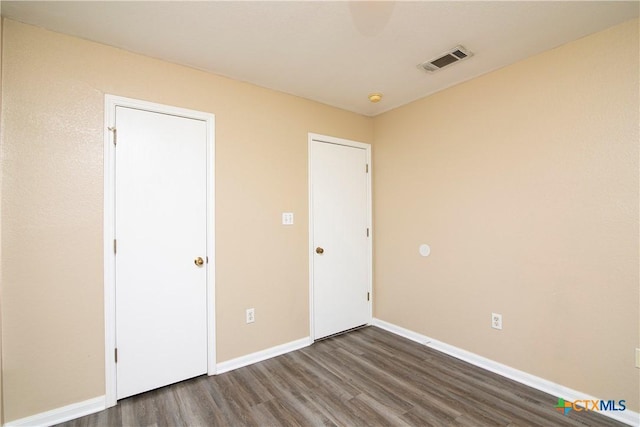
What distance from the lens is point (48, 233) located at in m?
1.81

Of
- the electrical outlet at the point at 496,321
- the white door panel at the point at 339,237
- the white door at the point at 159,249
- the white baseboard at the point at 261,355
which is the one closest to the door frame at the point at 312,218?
the white door panel at the point at 339,237

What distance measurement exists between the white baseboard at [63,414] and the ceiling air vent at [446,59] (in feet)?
11.3

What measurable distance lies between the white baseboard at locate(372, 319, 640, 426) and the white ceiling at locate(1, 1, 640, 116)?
2451mm

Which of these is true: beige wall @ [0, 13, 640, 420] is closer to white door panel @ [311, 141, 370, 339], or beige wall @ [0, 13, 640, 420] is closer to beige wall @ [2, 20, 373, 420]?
beige wall @ [2, 20, 373, 420]

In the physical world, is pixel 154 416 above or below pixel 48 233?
below

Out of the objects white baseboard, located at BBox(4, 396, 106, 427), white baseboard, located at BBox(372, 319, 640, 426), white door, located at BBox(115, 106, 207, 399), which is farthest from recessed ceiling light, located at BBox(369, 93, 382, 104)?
white baseboard, located at BBox(4, 396, 106, 427)

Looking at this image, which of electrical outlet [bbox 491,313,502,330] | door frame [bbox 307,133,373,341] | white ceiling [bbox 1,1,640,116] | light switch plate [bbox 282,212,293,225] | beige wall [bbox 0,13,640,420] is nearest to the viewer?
white ceiling [bbox 1,1,640,116]

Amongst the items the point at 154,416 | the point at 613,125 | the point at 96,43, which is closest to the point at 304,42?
the point at 96,43

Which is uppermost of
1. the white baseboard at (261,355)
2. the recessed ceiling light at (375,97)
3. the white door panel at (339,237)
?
the recessed ceiling light at (375,97)

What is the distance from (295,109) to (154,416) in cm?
274

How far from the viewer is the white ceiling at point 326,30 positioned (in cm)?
165

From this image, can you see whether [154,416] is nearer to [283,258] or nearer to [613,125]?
[283,258]

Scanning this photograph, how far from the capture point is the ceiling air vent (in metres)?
2.09

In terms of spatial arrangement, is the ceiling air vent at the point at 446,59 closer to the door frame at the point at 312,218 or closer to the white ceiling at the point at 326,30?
the white ceiling at the point at 326,30
